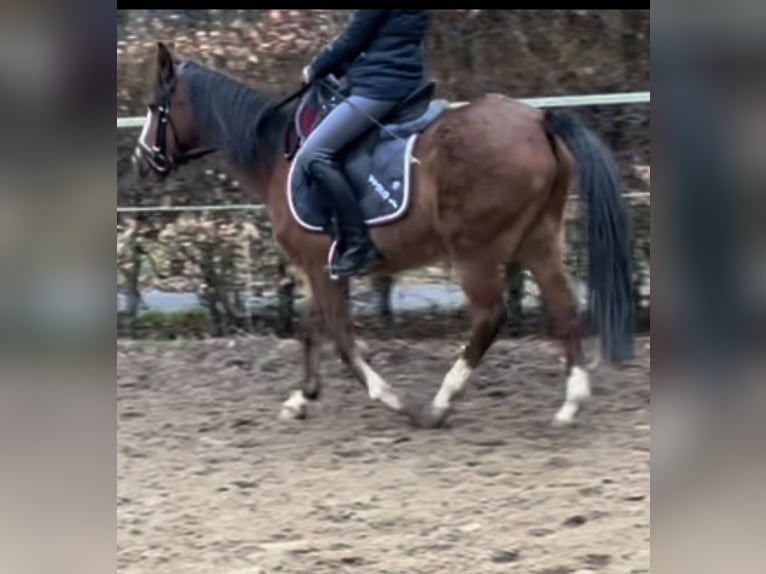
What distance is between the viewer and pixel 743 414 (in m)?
1.74

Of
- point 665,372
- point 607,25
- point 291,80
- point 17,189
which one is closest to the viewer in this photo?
point 17,189

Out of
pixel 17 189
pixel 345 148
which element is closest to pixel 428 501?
pixel 345 148

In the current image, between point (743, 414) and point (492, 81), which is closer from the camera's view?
point (743, 414)

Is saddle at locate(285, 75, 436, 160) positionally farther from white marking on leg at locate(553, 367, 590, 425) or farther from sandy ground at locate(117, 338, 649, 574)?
white marking on leg at locate(553, 367, 590, 425)

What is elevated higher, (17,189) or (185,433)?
(17,189)

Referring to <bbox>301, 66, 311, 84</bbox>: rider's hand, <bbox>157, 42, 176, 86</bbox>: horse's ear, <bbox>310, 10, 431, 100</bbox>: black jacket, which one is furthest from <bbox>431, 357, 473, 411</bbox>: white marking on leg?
<bbox>157, 42, 176, 86</bbox>: horse's ear

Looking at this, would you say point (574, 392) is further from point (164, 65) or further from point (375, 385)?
point (164, 65)

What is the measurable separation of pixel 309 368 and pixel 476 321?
44 centimetres

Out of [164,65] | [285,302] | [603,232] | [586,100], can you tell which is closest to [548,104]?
[586,100]

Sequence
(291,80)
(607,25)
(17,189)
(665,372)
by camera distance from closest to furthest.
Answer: (17,189), (665,372), (607,25), (291,80)

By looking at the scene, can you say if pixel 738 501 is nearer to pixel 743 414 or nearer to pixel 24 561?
pixel 743 414

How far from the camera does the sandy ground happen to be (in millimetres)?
2605

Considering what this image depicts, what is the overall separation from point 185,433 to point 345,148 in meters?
0.83

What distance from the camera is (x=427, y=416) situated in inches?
109
